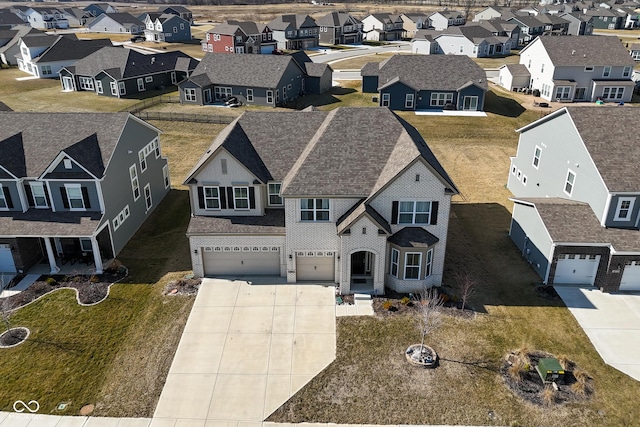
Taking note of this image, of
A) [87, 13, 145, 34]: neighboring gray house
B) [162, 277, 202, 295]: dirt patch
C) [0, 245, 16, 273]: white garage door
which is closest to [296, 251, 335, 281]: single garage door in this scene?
[162, 277, 202, 295]: dirt patch

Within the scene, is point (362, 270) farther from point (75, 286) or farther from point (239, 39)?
point (239, 39)

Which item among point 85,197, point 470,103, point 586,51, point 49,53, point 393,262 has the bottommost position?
point 393,262

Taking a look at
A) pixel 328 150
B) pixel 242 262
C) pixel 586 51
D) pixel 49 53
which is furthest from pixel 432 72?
pixel 49 53

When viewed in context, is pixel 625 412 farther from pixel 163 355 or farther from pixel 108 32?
pixel 108 32

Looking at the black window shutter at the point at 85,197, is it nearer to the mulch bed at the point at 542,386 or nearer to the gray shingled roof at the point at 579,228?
the mulch bed at the point at 542,386

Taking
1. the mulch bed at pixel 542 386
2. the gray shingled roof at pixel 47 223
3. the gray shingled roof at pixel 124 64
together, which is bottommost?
the mulch bed at pixel 542 386

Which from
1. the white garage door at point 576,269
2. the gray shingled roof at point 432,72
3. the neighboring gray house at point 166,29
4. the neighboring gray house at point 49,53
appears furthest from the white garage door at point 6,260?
the neighboring gray house at point 166,29

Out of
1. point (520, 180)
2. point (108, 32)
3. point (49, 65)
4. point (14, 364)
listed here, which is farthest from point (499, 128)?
point (108, 32)
